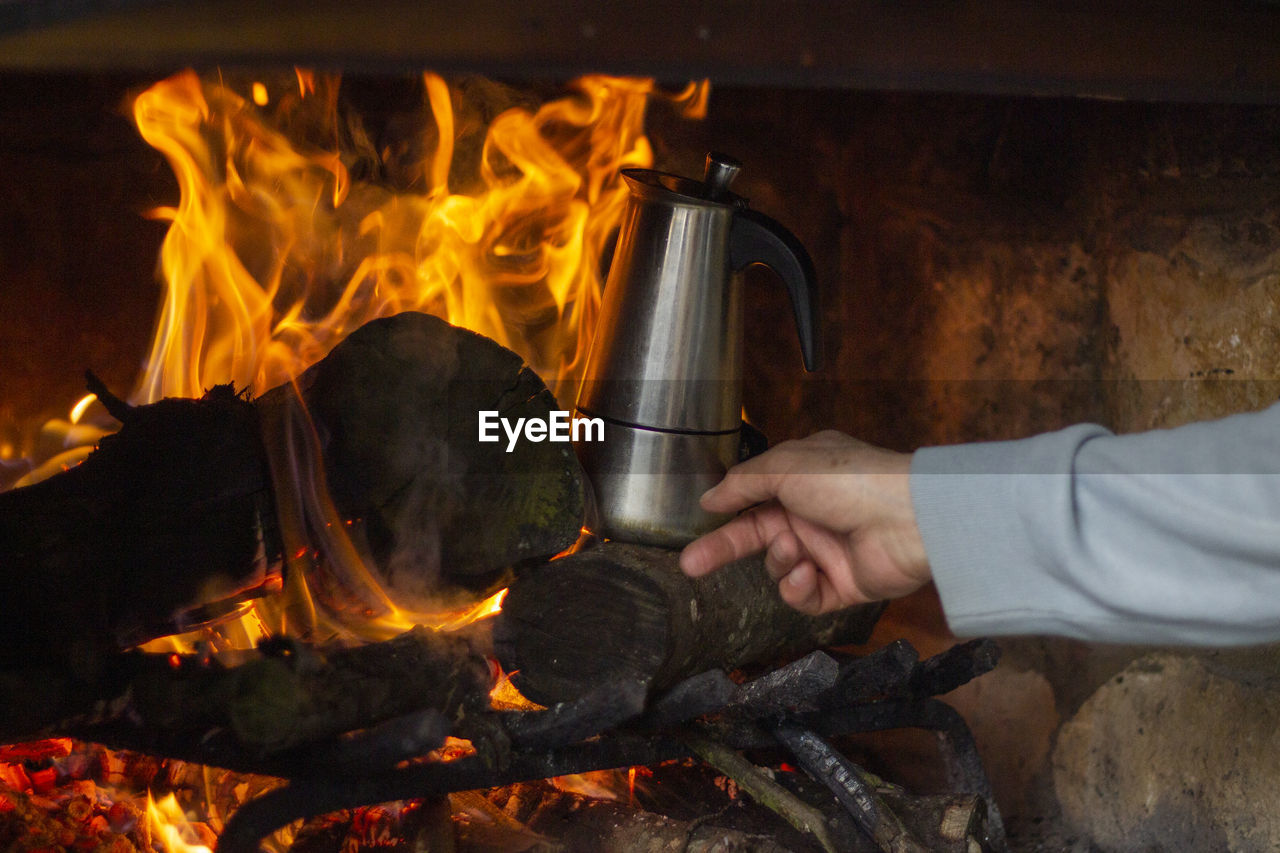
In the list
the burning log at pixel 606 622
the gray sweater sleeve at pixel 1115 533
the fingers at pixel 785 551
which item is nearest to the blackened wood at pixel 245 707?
the burning log at pixel 606 622

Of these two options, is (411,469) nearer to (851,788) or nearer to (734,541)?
(734,541)

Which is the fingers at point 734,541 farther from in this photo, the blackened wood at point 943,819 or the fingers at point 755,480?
the blackened wood at point 943,819

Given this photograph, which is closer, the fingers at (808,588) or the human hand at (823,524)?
the human hand at (823,524)

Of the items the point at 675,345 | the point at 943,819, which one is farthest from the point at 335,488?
the point at 943,819

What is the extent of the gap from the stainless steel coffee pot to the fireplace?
393mm

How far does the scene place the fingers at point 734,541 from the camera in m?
1.35

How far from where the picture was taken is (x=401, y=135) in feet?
6.23

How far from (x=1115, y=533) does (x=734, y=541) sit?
505 mm

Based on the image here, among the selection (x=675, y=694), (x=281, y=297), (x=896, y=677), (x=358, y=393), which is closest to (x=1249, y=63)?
(x=896, y=677)

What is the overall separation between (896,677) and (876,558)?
0.85 ft

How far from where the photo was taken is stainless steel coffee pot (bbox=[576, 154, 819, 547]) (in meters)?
1.47

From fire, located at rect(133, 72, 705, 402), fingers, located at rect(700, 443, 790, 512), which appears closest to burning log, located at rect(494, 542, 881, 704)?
fingers, located at rect(700, 443, 790, 512)

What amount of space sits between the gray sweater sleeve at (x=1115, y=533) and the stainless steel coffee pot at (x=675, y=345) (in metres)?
0.45

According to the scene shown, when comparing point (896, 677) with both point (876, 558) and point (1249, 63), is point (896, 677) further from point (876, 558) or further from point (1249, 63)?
point (1249, 63)
